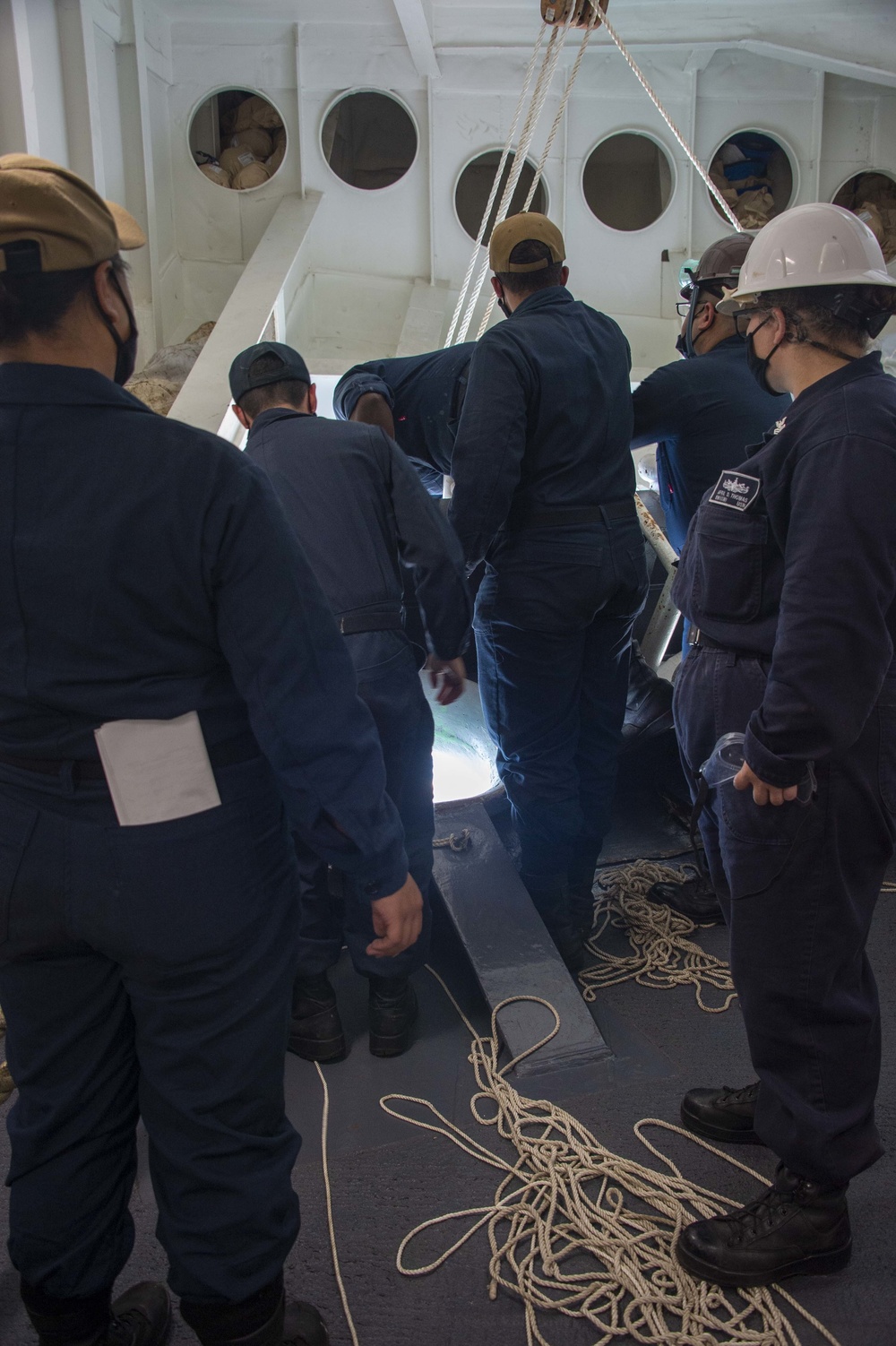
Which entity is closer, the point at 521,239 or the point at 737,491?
the point at 737,491

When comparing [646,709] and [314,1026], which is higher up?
[646,709]

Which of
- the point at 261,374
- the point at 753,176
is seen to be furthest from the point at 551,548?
the point at 753,176

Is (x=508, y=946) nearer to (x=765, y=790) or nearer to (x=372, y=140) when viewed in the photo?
(x=765, y=790)

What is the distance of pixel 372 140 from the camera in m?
6.03

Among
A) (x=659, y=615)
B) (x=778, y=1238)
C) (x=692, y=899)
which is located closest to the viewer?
(x=778, y=1238)

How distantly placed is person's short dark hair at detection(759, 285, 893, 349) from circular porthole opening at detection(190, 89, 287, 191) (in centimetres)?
451

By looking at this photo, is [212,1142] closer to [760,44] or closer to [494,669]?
[494,669]

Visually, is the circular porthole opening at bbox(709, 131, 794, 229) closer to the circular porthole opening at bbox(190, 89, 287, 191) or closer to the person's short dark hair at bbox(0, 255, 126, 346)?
the circular porthole opening at bbox(190, 89, 287, 191)

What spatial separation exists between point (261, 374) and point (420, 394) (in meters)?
0.67

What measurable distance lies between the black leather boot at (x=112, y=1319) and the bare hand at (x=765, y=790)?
3.95ft

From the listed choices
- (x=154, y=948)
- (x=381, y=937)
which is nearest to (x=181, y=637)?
(x=154, y=948)

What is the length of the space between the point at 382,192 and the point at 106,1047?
5039 mm

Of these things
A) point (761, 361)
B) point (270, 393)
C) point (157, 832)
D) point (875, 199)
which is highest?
point (875, 199)

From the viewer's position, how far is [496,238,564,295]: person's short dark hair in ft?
8.18
